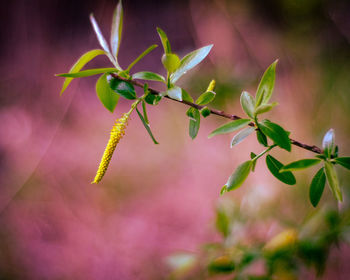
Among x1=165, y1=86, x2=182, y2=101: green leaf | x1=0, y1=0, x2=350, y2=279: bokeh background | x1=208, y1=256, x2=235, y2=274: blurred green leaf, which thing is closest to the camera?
x1=165, y1=86, x2=182, y2=101: green leaf

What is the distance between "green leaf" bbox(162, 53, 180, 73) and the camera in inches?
9.5

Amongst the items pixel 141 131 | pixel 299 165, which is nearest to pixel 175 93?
pixel 299 165

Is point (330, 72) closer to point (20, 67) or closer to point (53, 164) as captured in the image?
point (53, 164)

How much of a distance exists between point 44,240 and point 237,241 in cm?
118

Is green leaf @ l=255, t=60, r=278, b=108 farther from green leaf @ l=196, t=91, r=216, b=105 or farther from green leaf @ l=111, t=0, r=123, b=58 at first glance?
green leaf @ l=111, t=0, r=123, b=58

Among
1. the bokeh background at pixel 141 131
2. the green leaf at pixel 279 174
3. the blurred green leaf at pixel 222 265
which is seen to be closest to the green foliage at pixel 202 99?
the green leaf at pixel 279 174

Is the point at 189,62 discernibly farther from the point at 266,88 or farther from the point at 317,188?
the point at 317,188

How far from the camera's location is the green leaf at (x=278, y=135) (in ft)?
0.79

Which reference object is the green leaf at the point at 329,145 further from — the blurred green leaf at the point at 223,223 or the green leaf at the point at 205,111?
the blurred green leaf at the point at 223,223

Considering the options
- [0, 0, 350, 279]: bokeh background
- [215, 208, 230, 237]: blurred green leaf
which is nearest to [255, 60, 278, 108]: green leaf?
[215, 208, 230, 237]: blurred green leaf

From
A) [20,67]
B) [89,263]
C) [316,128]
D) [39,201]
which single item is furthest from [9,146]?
[316,128]

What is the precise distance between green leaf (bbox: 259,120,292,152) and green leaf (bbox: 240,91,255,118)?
2 cm

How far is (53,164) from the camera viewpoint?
1.63 m

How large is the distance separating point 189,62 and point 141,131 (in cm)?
149
